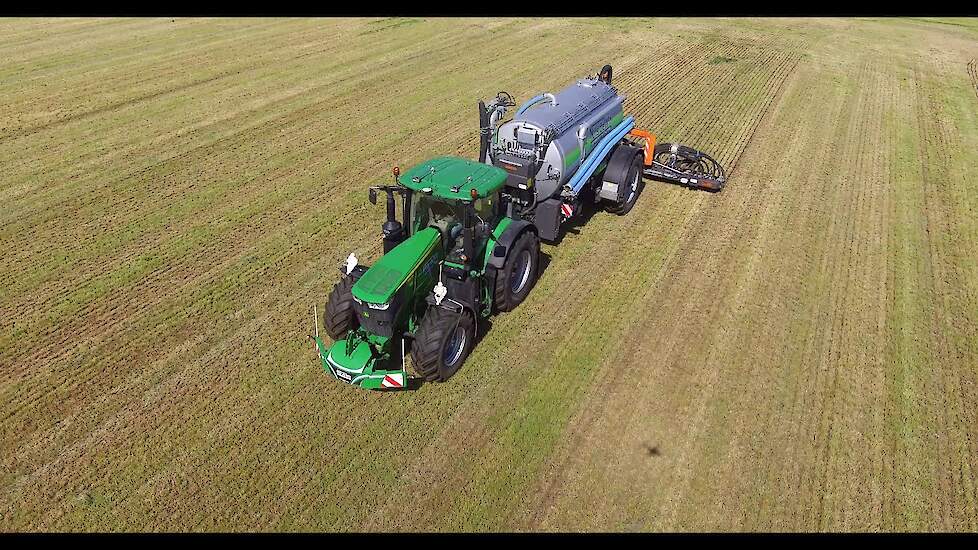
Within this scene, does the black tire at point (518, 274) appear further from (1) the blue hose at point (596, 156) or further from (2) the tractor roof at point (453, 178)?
(1) the blue hose at point (596, 156)

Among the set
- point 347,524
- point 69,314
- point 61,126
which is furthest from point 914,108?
point 61,126

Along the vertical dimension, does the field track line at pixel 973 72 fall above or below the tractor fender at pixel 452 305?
above

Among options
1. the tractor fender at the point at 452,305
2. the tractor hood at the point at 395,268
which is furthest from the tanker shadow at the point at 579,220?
the tractor hood at the point at 395,268

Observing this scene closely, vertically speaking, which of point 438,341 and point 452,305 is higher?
point 452,305

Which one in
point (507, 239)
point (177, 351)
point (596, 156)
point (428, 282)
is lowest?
point (177, 351)

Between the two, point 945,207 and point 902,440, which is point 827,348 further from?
point 945,207

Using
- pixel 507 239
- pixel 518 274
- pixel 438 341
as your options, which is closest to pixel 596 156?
pixel 518 274

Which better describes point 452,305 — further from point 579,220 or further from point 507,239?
point 579,220

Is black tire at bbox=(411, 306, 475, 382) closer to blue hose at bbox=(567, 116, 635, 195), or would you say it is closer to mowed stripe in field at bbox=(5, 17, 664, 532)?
mowed stripe in field at bbox=(5, 17, 664, 532)
